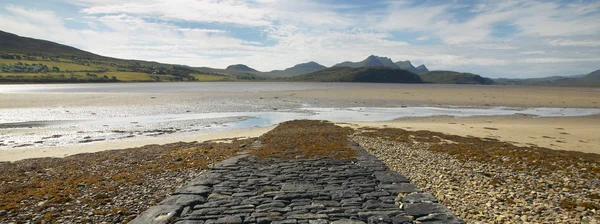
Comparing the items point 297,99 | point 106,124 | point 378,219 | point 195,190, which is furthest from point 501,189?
point 297,99

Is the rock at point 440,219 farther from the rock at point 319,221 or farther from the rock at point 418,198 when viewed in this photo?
the rock at point 319,221

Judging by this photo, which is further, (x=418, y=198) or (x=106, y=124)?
(x=106, y=124)

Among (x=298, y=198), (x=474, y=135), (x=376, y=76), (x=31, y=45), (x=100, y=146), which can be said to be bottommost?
(x=100, y=146)

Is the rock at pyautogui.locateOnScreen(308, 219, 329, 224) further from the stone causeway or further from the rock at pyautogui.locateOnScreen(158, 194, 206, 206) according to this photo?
the rock at pyautogui.locateOnScreen(158, 194, 206, 206)

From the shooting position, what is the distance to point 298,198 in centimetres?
709

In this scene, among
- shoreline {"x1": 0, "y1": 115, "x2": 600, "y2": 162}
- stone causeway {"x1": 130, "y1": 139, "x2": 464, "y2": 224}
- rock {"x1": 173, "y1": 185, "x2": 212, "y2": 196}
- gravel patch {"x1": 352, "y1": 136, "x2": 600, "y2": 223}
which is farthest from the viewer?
shoreline {"x1": 0, "y1": 115, "x2": 600, "y2": 162}

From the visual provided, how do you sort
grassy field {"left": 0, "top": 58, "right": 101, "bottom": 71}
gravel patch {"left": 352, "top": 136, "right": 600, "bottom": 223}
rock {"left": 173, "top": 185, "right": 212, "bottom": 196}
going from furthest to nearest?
grassy field {"left": 0, "top": 58, "right": 101, "bottom": 71} → rock {"left": 173, "top": 185, "right": 212, "bottom": 196} → gravel patch {"left": 352, "top": 136, "right": 600, "bottom": 223}

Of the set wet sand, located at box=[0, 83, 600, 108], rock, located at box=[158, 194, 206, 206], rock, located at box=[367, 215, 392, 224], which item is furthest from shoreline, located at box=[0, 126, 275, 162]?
wet sand, located at box=[0, 83, 600, 108]

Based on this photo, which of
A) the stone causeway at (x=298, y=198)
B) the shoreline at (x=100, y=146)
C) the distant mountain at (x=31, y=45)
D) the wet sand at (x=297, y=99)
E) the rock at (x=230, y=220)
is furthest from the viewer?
the distant mountain at (x=31, y=45)

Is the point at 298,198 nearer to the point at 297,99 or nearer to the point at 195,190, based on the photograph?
the point at 195,190

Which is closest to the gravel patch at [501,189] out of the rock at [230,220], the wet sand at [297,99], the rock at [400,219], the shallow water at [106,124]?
the rock at [400,219]

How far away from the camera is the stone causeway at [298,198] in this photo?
6.11 m

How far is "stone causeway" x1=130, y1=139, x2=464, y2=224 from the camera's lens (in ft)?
20.0

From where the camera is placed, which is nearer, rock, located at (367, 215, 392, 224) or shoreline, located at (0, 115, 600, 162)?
rock, located at (367, 215, 392, 224)
